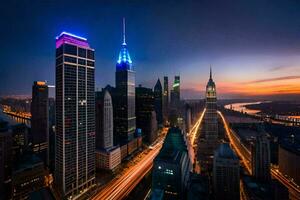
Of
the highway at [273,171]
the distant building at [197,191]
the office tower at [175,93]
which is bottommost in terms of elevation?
the highway at [273,171]

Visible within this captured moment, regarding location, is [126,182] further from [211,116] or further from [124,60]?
[124,60]

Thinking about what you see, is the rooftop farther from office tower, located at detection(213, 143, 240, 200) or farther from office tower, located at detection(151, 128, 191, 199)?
office tower, located at detection(151, 128, 191, 199)

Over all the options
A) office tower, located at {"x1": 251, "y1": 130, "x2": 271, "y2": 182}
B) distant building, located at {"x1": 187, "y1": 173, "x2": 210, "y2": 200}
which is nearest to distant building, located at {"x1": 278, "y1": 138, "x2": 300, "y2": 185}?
office tower, located at {"x1": 251, "y1": 130, "x2": 271, "y2": 182}

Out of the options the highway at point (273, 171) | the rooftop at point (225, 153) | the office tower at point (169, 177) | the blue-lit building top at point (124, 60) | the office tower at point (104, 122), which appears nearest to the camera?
the office tower at point (169, 177)

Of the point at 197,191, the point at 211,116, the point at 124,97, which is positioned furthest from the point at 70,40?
the point at 211,116

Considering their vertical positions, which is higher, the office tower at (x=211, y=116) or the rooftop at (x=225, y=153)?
the office tower at (x=211, y=116)

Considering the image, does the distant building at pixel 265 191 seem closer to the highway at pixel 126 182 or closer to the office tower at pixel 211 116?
the highway at pixel 126 182

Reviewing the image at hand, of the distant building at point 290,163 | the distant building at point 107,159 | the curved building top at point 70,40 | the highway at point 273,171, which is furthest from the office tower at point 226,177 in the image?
the curved building top at point 70,40
